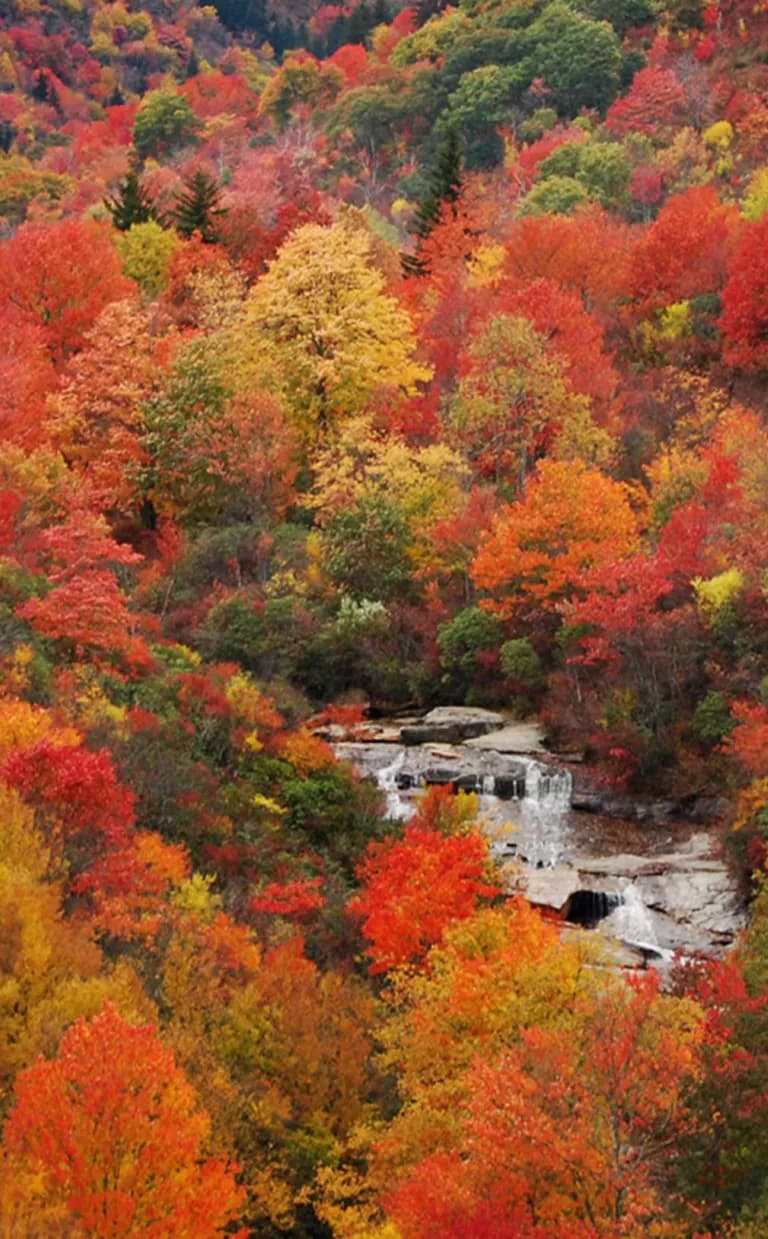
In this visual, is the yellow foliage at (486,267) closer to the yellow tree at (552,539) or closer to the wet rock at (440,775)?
the yellow tree at (552,539)

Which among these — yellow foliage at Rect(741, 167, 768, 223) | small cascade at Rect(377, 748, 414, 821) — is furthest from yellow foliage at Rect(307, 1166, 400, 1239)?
yellow foliage at Rect(741, 167, 768, 223)

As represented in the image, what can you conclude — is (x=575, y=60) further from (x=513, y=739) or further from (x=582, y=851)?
(x=582, y=851)

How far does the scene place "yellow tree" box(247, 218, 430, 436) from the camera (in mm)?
62750

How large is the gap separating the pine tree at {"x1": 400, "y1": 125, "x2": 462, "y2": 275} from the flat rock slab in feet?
118

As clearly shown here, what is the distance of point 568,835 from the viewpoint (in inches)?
1794

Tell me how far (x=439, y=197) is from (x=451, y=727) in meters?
42.6

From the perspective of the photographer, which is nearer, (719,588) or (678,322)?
(719,588)

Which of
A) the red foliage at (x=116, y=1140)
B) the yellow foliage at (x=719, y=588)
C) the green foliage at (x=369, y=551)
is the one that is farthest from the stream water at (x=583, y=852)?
the red foliage at (x=116, y=1140)

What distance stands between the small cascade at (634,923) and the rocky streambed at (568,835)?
0.03 m

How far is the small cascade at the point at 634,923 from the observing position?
3928 cm

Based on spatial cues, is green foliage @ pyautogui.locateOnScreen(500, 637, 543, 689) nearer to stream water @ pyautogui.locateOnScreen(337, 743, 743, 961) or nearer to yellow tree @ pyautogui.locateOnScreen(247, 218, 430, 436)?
stream water @ pyautogui.locateOnScreen(337, 743, 743, 961)

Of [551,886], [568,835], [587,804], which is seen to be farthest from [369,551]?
A: [551,886]

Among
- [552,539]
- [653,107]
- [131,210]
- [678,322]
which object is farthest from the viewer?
[653,107]

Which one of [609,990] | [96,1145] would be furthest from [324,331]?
[96,1145]
